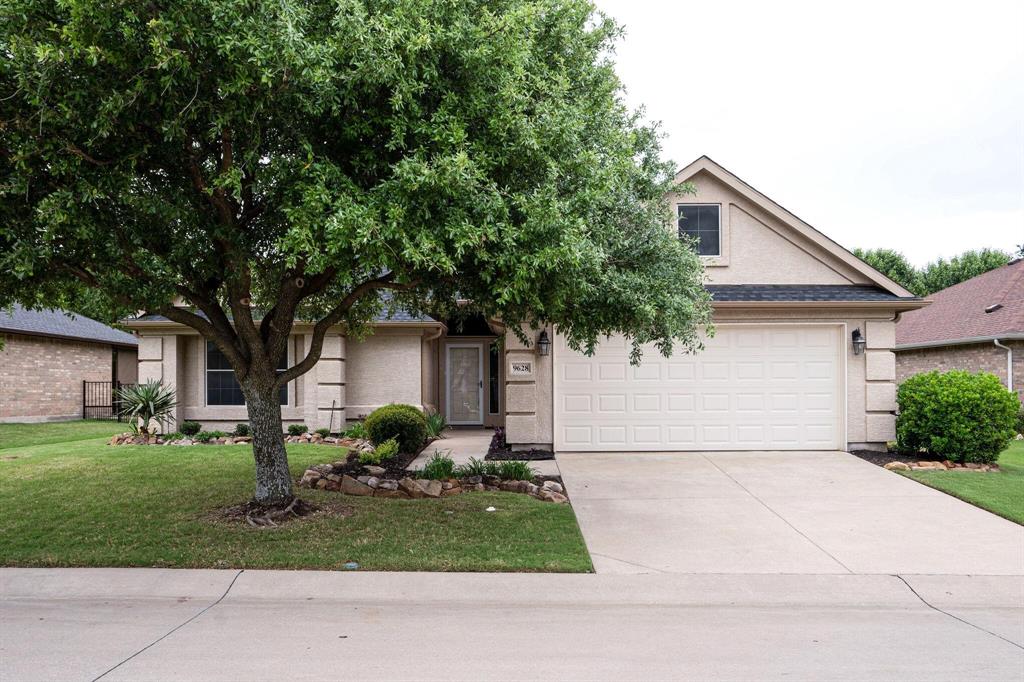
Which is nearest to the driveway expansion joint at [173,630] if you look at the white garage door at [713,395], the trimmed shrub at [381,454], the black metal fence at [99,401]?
the trimmed shrub at [381,454]

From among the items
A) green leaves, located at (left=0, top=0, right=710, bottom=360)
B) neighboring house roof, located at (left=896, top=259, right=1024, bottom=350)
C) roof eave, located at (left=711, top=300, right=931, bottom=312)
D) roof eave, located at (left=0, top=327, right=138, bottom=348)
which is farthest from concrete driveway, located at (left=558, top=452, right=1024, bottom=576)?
roof eave, located at (left=0, top=327, right=138, bottom=348)

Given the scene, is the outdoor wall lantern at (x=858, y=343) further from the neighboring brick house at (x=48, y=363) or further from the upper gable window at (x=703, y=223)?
the neighboring brick house at (x=48, y=363)

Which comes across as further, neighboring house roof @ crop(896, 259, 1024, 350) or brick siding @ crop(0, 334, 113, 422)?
brick siding @ crop(0, 334, 113, 422)

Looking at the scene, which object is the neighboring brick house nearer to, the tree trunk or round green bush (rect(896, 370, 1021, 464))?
the tree trunk

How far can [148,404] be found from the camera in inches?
565

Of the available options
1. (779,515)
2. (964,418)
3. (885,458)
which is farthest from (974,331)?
(779,515)

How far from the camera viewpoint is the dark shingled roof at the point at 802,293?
12.2m

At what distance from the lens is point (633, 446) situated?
502 inches

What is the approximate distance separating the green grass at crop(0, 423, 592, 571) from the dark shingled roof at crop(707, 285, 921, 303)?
6.44 meters

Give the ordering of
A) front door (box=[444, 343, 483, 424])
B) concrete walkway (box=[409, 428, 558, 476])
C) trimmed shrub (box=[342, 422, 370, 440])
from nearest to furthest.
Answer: concrete walkway (box=[409, 428, 558, 476]) → trimmed shrub (box=[342, 422, 370, 440]) → front door (box=[444, 343, 483, 424])

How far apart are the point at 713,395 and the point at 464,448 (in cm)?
518

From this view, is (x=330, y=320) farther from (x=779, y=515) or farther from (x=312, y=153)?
(x=779, y=515)

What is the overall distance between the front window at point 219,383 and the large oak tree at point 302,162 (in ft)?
25.9

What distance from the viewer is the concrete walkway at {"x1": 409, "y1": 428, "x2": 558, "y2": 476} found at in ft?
37.1
